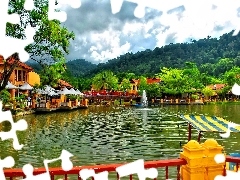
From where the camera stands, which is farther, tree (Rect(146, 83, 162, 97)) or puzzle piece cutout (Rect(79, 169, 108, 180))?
tree (Rect(146, 83, 162, 97))

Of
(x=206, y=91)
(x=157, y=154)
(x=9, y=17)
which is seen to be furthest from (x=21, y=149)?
(x=206, y=91)

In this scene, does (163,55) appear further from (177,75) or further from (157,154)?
(157,154)

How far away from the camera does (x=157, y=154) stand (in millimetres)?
15078

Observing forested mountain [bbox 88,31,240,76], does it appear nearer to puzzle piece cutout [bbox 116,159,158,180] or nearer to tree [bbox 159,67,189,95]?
tree [bbox 159,67,189,95]

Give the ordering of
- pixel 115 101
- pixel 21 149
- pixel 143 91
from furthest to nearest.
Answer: pixel 143 91
pixel 115 101
pixel 21 149

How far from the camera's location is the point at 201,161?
217 inches

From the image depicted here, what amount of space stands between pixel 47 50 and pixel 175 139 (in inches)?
361

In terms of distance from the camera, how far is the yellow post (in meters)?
5.49

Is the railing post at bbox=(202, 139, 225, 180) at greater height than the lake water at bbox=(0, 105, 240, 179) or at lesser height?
A: greater

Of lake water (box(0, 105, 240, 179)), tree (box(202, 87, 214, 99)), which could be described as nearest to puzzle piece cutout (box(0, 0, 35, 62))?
lake water (box(0, 105, 240, 179))

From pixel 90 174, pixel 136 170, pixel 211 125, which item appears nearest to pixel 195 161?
pixel 136 170

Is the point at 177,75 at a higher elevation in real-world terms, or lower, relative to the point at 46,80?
higher

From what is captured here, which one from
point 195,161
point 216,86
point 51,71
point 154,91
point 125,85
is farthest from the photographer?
point 125,85

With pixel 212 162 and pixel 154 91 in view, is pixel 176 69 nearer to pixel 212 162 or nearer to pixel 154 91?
pixel 154 91
